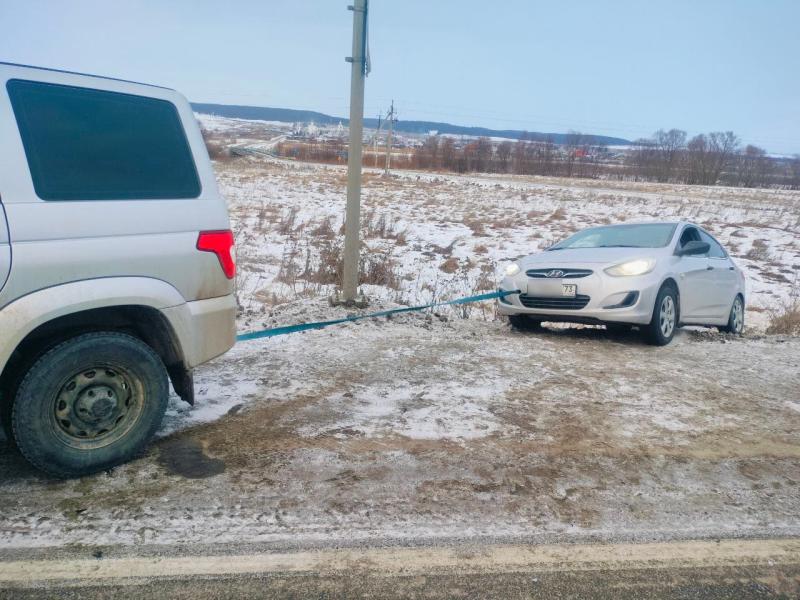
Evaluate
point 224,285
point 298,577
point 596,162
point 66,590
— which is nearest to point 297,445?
point 224,285

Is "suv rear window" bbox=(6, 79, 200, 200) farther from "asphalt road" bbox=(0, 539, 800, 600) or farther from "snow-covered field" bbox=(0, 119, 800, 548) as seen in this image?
"asphalt road" bbox=(0, 539, 800, 600)

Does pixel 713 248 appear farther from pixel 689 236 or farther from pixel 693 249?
pixel 693 249

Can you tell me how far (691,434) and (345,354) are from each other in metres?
3.15

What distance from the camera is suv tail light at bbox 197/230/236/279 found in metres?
3.58

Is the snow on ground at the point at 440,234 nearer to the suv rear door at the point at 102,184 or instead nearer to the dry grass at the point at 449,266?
the dry grass at the point at 449,266

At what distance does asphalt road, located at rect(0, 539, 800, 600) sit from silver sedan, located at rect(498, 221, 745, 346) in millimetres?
4136

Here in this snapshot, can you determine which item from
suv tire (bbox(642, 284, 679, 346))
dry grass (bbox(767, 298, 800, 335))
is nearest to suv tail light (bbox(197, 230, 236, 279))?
suv tire (bbox(642, 284, 679, 346))

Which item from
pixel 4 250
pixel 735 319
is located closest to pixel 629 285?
pixel 735 319

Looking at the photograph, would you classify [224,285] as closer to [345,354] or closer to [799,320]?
[345,354]

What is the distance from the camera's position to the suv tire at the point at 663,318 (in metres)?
6.91

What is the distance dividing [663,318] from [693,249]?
102cm

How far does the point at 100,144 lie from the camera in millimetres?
3258

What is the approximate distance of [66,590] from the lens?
8.07 ft

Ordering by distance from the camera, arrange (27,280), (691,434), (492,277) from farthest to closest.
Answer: (492,277), (691,434), (27,280)
